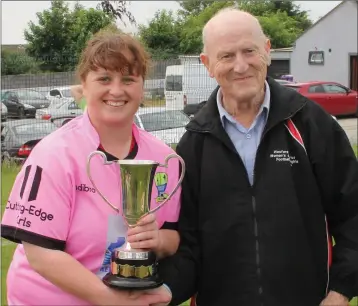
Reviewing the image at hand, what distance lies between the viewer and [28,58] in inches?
384

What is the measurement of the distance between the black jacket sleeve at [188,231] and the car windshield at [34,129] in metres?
9.59

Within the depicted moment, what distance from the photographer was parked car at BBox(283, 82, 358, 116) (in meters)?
19.1

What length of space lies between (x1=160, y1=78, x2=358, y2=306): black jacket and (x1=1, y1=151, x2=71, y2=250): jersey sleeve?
0.51 meters

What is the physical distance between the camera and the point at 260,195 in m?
2.37

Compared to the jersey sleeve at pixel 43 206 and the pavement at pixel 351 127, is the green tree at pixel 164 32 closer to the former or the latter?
the jersey sleeve at pixel 43 206

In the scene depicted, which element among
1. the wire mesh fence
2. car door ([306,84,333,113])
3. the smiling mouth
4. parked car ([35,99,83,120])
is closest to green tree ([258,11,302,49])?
the wire mesh fence

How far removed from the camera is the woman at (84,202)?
203cm

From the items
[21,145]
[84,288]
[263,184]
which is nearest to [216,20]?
[263,184]

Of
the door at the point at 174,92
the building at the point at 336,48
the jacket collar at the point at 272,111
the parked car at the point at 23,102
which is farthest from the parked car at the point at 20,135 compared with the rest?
the building at the point at 336,48

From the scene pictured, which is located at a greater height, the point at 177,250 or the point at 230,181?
the point at 230,181

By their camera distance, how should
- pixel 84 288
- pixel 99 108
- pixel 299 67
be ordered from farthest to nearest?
pixel 299 67
pixel 99 108
pixel 84 288

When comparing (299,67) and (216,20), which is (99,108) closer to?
(216,20)

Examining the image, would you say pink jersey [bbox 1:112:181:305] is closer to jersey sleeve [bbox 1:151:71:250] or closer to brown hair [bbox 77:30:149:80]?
jersey sleeve [bbox 1:151:71:250]

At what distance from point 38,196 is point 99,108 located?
1.23ft
